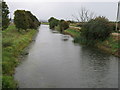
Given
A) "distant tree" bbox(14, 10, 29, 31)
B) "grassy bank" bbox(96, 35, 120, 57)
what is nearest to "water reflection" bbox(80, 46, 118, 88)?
"grassy bank" bbox(96, 35, 120, 57)

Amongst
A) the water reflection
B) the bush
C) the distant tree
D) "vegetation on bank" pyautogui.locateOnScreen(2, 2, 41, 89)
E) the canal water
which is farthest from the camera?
the distant tree

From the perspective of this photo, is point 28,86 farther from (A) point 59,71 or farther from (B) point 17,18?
(B) point 17,18

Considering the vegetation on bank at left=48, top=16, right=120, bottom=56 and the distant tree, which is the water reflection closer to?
the vegetation on bank at left=48, top=16, right=120, bottom=56

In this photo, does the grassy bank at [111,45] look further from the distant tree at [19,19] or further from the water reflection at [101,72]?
the distant tree at [19,19]

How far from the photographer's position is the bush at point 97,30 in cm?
1808

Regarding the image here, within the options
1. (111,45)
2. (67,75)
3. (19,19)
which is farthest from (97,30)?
(19,19)

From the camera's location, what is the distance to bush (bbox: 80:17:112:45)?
59.3 feet

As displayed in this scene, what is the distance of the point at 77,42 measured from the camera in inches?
890

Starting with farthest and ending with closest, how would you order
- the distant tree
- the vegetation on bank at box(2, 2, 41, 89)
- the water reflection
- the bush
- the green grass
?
the distant tree
the bush
the green grass
the water reflection
the vegetation on bank at box(2, 2, 41, 89)

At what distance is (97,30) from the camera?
1825 centimetres

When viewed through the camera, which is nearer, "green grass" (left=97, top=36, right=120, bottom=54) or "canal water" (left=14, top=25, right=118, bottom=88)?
"canal water" (left=14, top=25, right=118, bottom=88)

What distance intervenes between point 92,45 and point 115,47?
458 centimetres

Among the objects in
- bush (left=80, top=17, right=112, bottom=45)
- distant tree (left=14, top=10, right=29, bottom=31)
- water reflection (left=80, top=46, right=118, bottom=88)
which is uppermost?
distant tree (left=14, top=10, right=29, bottom=31)

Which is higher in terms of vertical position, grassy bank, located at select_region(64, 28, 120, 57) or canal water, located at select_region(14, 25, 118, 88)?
grassy bank, located at select_region(64, 28, 120, 57)
